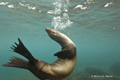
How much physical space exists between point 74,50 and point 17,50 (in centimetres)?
156

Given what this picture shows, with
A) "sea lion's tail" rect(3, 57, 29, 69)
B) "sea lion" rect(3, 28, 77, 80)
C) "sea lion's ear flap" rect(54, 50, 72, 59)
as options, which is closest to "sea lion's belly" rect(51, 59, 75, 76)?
"sea lion" rect(3, 28, 77, 80)

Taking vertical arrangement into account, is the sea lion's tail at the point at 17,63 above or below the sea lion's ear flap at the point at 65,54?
above

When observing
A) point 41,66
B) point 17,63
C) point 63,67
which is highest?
point 17,63

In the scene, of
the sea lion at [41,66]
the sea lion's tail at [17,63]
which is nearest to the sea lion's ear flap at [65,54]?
the sea lion at [41,66]

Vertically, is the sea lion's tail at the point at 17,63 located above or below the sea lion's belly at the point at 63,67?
above

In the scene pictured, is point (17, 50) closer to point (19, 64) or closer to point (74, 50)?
point (19, 64)

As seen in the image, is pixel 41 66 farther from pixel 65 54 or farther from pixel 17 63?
pixel 65 54

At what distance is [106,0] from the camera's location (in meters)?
10.8

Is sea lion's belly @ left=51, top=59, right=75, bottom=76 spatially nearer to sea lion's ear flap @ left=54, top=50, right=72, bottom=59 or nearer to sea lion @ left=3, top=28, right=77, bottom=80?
sea lion @ left=3, top=28, right=77, bottom=80

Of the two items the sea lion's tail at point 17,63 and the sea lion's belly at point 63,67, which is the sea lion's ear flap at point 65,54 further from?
the sea lion's tail at point 17,63

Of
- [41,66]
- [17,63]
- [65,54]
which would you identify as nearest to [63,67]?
[65,54]

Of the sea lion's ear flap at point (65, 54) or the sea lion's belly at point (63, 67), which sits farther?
the sea lion's ear flap at point (65, 54)

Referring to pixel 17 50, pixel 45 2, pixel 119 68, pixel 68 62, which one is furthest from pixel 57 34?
pixel 119 68

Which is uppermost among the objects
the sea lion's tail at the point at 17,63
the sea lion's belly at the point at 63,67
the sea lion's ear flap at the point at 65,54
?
the sea lion's tail at the point at 17,63
